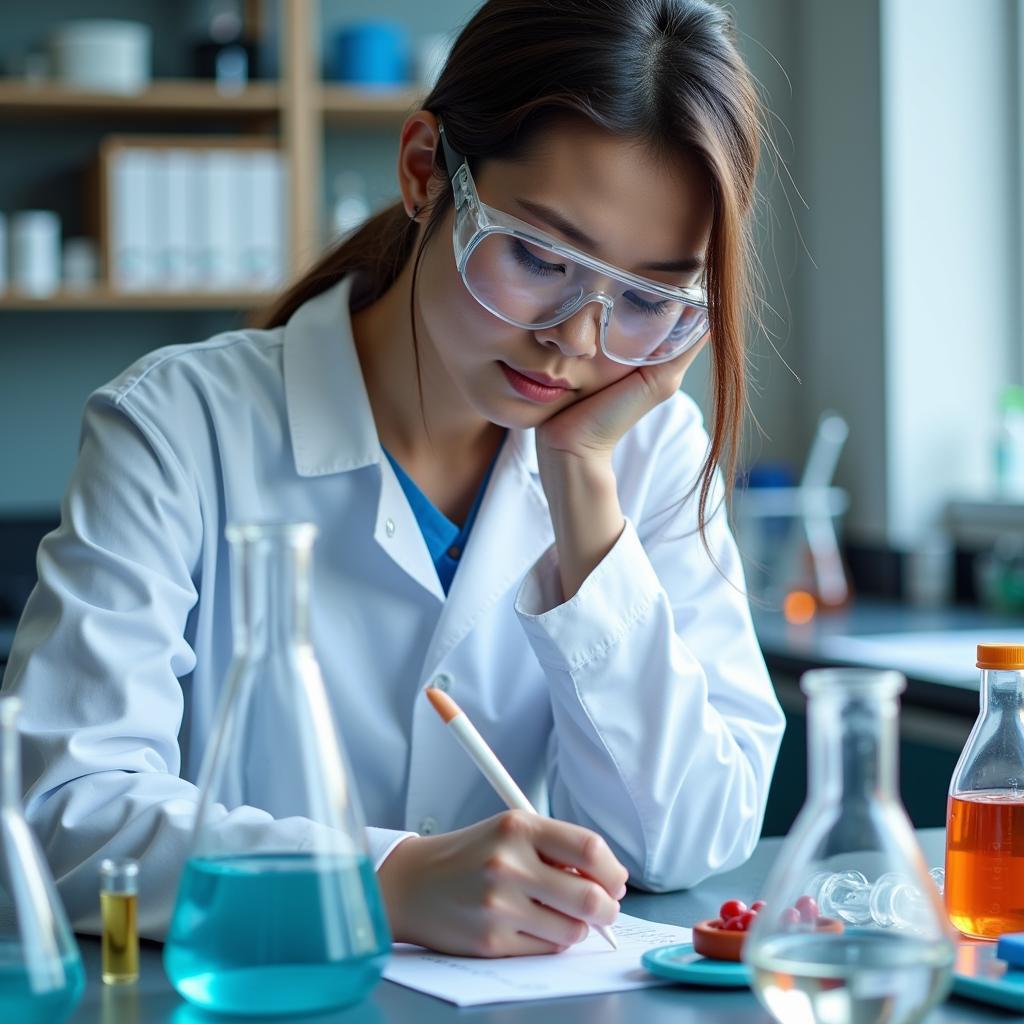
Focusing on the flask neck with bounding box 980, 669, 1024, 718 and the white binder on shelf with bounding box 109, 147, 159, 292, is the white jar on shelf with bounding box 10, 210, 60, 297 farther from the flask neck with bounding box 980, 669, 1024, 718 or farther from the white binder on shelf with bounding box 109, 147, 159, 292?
the flask neck with bounding box 980, 669, 1024, 718

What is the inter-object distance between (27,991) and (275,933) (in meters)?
0.13

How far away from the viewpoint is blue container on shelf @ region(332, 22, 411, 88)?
3.78 m

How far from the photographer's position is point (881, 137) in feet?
12.4

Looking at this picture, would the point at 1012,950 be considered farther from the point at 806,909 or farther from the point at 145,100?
the point at 145,100

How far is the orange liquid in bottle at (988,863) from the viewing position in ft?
3.45

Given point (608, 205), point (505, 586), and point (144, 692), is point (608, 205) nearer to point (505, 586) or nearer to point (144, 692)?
point (505, 586)

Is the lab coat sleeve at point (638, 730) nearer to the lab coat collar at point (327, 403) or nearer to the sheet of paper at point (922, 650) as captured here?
the lab coat collar at point (327, 403)

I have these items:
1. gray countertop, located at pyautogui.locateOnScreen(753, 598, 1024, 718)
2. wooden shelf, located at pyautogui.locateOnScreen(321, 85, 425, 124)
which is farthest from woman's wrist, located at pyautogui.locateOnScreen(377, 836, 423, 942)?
wooden shelf, located at pyautogui.locateOnScreen(321, 85, 425, 124)

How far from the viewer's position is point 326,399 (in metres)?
1.58

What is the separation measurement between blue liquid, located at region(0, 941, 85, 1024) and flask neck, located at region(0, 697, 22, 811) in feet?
0.25

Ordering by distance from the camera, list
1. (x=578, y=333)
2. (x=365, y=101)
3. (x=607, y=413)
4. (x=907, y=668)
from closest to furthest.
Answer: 1. (x=578, y=333)
2. (x=607, y=413)
3. (x=907, y=668)
4. (x=365, y=101)

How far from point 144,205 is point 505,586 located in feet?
7.60

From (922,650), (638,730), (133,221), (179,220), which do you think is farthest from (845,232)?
(638,730)

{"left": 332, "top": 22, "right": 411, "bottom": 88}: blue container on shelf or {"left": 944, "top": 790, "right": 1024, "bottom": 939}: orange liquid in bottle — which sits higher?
{"left": 332, "top": 22, "right": 411, "bottom": 88}: blue container on shelf
